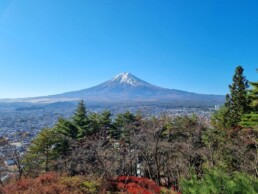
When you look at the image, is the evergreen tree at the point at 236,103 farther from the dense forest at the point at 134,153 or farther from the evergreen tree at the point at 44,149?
the evergreen tree at the point at 44,149

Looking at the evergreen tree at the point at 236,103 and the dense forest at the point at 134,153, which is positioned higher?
the evergreen tree at the point at 236,103

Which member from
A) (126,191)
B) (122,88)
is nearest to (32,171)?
(126,191)

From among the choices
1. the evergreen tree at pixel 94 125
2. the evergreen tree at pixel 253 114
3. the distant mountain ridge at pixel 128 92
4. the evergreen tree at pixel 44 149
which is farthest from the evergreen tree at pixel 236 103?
the distant mountain ridge at pixel 128 92

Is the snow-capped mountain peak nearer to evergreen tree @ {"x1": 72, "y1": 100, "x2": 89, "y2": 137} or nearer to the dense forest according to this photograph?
evergreen tree @ {"x1": 72, "y1": 100, "x2": 89, "y2": 137}

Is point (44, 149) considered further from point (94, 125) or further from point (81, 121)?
point (94, 125)

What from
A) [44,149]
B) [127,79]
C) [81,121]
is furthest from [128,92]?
[44,149]

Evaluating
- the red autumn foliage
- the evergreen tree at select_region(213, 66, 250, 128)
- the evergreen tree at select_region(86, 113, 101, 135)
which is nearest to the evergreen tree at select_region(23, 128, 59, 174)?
the evergreen tree at select_region(86, 113, 101, 135)

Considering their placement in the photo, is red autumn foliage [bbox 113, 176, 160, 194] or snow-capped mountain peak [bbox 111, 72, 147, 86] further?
snow-capped mountain peak [bbox 111, 72, 147, 86]
